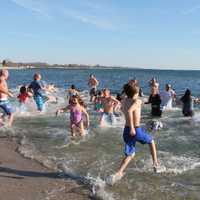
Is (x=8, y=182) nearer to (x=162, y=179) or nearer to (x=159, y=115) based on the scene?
(x=162, y=179)

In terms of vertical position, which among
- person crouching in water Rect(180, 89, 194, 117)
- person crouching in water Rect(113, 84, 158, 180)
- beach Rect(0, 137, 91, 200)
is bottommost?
beach Rect(0, 137, 91, 200)

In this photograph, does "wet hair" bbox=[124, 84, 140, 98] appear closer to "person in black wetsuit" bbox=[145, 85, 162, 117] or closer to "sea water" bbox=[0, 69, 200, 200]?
"sea water" bbox=[0, 69, 200, 200]

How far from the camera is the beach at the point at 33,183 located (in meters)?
6.82

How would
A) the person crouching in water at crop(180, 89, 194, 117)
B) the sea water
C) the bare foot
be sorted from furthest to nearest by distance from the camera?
the person crouching in water at crop(180, 89, 194, 117), the bare foot, the sea water

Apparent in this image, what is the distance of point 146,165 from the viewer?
8.75 metres

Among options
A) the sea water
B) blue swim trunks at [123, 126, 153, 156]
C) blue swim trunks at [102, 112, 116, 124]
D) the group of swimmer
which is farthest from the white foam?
blue swim trunks at [102, 112, 116, 124]

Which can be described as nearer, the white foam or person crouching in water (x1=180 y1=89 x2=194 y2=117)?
the white foam

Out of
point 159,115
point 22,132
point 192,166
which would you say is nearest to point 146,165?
point 192,166

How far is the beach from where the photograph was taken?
682cm

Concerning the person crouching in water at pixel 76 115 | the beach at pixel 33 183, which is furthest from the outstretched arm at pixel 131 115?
the person crouching in water at pixel 76 115

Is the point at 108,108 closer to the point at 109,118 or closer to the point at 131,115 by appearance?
the point at 109,118

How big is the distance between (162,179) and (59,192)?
1872 mm

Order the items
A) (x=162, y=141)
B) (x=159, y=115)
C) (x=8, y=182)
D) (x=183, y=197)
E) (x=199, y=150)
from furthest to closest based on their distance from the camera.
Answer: (x=159, y=115), (x=162, y=141), (x=199, y=150), (x=8, y=182), (x=183, y=197)

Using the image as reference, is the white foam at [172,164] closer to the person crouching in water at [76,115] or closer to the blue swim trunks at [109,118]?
the person crouching in water at [76,115]
